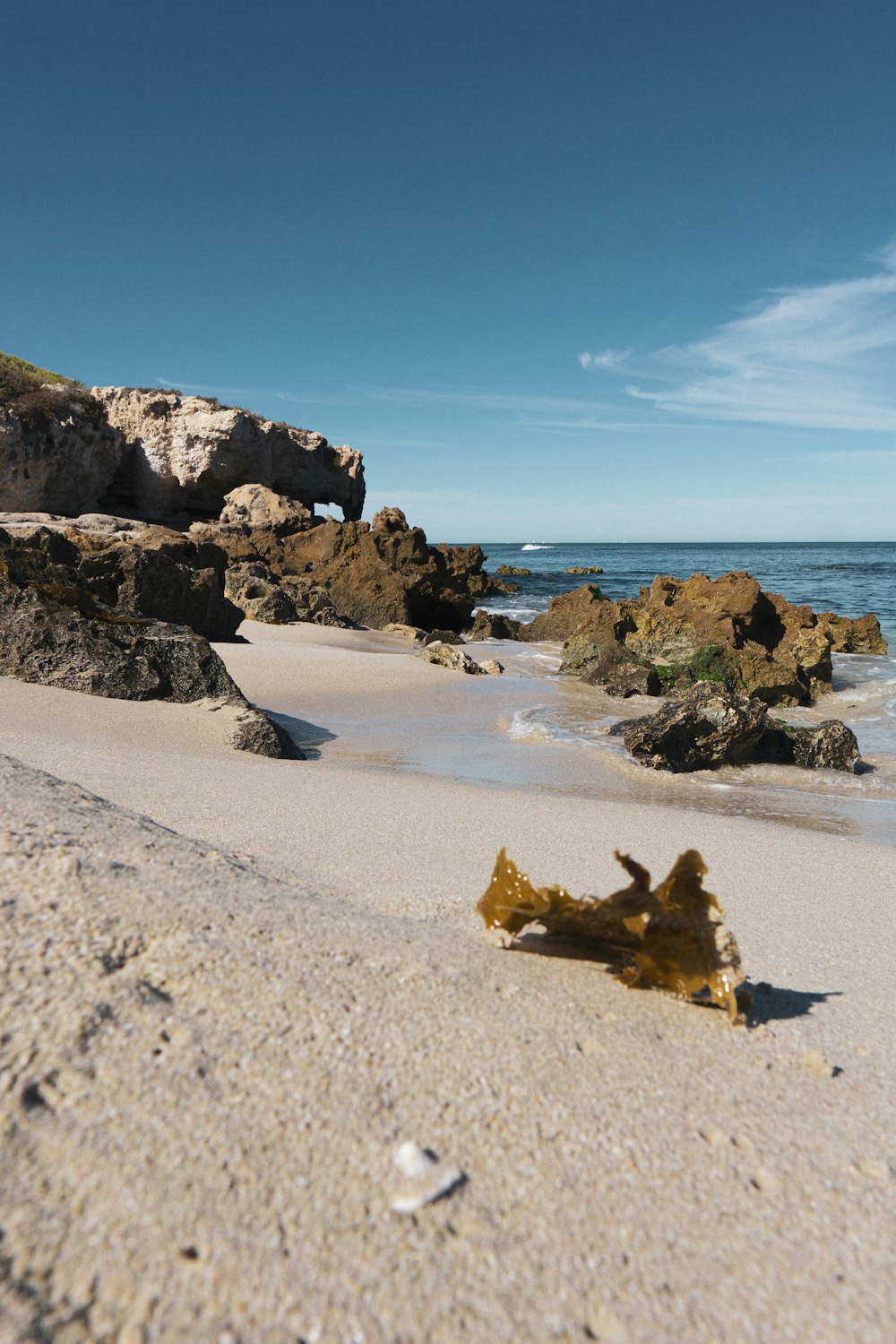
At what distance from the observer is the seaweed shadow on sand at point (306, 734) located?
5.50 meters

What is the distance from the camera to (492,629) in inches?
709

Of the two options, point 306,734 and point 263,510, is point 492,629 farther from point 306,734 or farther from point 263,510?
point 306,734

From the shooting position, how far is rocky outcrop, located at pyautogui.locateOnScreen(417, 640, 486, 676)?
11.3m

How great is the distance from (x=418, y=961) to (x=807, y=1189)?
0.77 meters

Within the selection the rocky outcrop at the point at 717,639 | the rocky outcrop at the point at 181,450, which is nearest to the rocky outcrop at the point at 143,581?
the rocky outcrop at the point at 717,639

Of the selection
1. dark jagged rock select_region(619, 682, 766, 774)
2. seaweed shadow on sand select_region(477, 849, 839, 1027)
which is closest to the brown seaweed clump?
seaweed shadow on sand select_region(477, 849, 839, 1027)

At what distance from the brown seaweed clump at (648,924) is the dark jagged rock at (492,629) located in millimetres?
15666

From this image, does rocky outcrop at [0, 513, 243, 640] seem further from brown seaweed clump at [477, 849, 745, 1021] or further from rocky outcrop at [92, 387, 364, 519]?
rocky outcrop at [92, 387, 364, 519]

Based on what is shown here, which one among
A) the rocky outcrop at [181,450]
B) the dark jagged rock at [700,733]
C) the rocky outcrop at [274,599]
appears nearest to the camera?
the dark jagged rock at [700,733]

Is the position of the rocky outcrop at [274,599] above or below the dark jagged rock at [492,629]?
above

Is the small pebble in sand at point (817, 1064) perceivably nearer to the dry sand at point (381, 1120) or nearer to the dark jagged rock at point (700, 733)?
the dry sand at point (381, 1120)

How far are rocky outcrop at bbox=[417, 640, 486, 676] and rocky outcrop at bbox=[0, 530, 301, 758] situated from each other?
19.6 ft

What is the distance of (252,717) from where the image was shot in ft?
16.1

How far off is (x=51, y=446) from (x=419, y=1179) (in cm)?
2569
